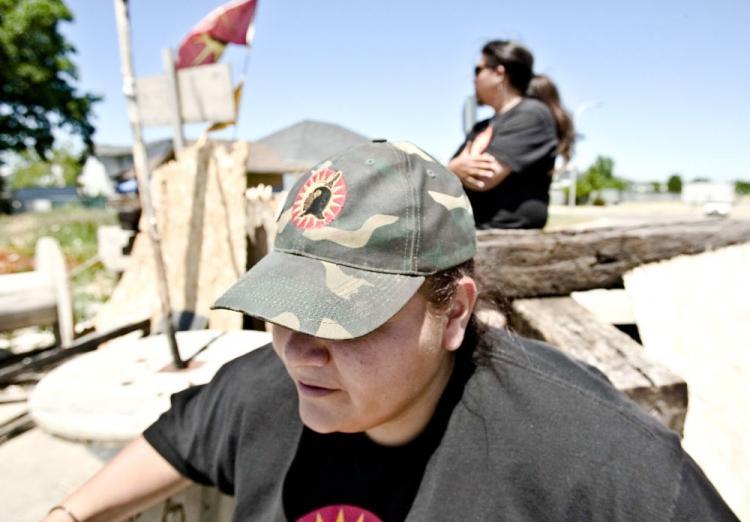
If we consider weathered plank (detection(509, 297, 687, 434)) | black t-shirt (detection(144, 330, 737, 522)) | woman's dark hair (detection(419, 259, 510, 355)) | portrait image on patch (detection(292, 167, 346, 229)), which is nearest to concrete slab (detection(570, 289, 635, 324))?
weathered plank (detection(509, 297, 687, 434))

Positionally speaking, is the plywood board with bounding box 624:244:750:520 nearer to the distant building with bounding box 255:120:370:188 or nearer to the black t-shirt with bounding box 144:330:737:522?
the black t-shirt with bounding box 144:330:737:522

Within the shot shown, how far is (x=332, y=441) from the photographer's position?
1.18 metres

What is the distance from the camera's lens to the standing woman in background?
248 cm

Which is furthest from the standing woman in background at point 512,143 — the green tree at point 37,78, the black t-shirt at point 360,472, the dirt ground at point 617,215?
the green tree at point 37,78

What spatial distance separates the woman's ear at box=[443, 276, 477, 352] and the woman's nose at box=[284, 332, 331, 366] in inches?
10.1

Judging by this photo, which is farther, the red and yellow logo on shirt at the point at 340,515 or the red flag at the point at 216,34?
A: the red flag at the point at 216,34

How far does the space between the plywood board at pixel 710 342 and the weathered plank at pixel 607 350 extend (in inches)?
11.0

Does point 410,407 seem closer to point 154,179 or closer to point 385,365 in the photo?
point 385,365

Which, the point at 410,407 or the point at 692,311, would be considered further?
the point at 692,311

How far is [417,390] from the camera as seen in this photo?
3.35 feet

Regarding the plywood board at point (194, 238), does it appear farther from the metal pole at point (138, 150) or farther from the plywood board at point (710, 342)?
the plywood board at point (710, 342)

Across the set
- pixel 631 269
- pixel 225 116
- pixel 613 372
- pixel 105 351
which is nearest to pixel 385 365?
pixel 613 372

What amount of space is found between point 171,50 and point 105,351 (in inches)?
90.4

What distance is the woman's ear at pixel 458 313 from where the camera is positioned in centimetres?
107
